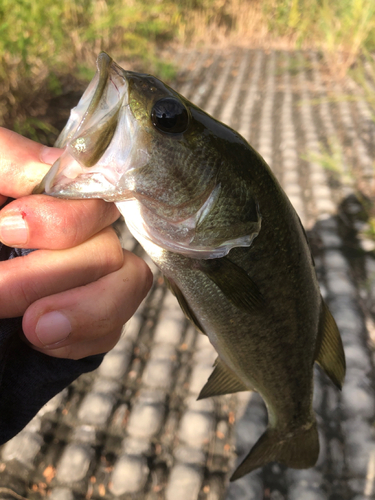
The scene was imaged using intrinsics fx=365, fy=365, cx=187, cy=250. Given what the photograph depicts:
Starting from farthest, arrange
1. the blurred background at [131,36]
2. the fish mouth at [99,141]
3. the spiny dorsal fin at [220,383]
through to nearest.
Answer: the blurred background at [131,36] < the spiny dorsal fin at [220,383] < the fish mouth at [99,141]

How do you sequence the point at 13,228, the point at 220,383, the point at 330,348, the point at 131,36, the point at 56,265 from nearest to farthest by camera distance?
the point at 13,228 → the point at 56,265 → the point at 330,348 → the point at 220,383 → the point at 131,36

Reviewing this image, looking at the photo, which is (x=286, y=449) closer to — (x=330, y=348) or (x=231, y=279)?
(x=330, y=348)

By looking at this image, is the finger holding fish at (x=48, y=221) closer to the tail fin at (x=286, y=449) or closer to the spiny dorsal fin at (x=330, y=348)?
the spiny dorsal fin at (x=330, y=348)

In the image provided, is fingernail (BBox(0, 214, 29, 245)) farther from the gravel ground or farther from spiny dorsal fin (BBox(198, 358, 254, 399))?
the gravel ground

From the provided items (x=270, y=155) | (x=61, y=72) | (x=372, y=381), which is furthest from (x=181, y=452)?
(x=61, y=72)

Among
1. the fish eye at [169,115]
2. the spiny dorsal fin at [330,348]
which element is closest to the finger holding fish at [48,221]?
the fish eye at [169,115]

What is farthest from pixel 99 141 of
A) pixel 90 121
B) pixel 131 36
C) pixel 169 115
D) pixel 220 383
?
pixel 131 36
